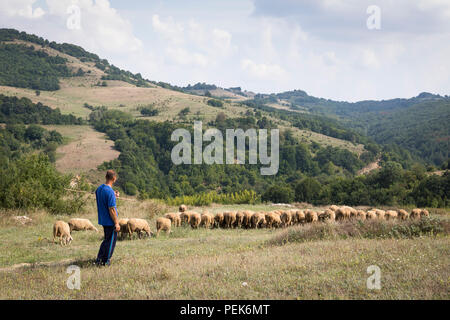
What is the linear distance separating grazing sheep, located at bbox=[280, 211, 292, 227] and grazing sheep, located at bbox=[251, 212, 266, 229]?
1161 millimetres

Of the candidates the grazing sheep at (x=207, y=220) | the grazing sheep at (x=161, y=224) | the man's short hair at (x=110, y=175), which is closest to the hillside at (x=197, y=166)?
the grazing sheep at (x=207, y=220)

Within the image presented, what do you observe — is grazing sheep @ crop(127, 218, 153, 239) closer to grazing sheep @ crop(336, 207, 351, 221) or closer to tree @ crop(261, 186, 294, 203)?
grazing sheep @ crop(336, 207, 351, 221)

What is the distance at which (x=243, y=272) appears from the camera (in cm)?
730

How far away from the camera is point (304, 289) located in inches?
239

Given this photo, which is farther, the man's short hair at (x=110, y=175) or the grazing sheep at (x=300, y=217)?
the grazing sheep at (x=300, y=217)

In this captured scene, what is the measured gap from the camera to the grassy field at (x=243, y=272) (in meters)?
6.02

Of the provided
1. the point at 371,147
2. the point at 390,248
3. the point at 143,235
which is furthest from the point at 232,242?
the point at 371,147

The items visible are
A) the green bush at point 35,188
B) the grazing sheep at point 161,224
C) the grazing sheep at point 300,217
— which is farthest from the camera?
the green bush at point 35,188

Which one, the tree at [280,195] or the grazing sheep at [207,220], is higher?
the grazing sheep at [207,220]

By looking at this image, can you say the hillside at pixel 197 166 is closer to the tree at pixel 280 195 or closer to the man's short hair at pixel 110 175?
the tree at pixel 280 195

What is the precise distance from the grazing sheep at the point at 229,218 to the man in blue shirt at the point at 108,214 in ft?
32.8

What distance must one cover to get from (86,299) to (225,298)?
7.82ft

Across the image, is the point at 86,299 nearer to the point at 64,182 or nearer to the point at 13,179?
the point at 13,179

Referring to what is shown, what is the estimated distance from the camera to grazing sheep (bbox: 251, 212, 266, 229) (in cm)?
1791
